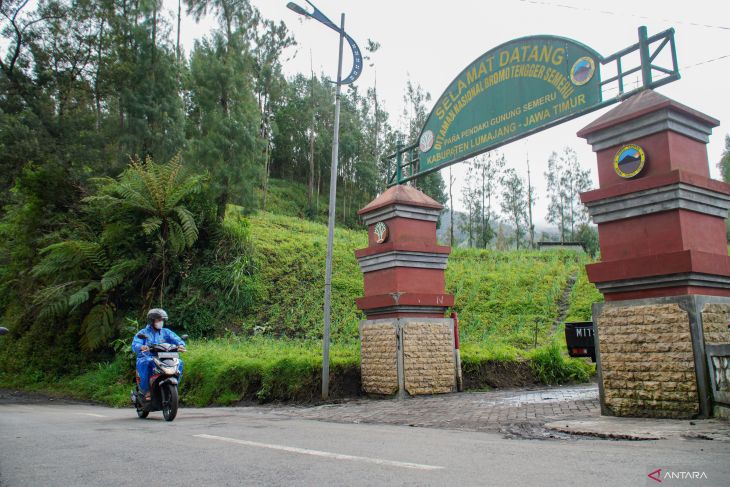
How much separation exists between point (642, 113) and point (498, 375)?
6640 millimetres

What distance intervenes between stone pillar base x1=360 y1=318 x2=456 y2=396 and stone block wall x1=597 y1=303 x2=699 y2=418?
414 cm

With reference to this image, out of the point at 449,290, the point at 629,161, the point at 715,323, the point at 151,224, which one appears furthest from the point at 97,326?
the point at 715,323

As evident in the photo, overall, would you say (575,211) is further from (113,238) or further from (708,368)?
(708,368)

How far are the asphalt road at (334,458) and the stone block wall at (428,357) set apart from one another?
4.42 m

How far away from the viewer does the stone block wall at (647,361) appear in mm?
6816

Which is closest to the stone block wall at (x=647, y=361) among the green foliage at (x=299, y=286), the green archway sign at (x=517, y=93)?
the green archway sign at (x=517, y=93)

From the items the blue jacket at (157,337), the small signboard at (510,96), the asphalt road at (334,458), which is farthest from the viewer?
the small signboard at (510,96)

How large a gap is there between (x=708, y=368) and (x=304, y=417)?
549 cm

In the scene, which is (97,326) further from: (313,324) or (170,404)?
(170,404)

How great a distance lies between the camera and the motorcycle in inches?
318

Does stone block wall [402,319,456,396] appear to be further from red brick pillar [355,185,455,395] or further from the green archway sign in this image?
the green archway sign

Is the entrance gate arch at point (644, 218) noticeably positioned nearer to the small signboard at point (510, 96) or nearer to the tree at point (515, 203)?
the small signboard at point (510, 96)

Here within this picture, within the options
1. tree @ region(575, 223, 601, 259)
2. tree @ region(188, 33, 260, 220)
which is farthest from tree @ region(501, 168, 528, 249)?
tree @ region(188, 33, 260, 220)

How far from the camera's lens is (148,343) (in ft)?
28.6
